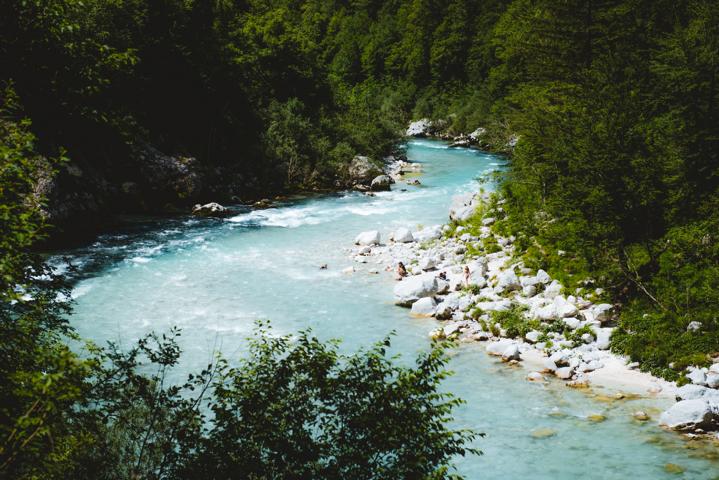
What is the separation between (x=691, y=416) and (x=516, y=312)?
19.4 ft

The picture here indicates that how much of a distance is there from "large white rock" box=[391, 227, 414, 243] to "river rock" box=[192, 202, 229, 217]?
10012 mm

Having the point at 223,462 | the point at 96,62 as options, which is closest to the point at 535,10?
the point at 96,62

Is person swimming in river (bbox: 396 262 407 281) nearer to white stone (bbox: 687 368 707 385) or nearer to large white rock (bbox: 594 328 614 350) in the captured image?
large white rock (bbox: 594 328 614 350)

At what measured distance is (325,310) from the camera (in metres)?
17.5

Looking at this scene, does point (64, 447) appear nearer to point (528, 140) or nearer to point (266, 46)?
point (528, 140)

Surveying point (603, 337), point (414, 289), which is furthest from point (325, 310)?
point (603, 337)

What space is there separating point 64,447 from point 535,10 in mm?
29381

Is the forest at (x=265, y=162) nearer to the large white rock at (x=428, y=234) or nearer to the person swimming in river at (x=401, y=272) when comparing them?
the large white rock at (x=428, y=234)

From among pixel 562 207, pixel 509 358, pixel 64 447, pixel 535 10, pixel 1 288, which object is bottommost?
pixel 509 358

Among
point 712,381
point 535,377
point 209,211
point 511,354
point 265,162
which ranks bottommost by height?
point 535,377

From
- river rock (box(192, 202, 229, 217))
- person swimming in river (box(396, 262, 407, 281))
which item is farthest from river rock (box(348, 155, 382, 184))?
person swimming in river (box(396, 262, 407, 281))

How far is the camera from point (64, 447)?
17.9ft

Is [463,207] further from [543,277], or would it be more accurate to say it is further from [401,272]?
[543,277]

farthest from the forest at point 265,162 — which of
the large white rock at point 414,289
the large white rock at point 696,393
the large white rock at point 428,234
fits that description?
the large white rock at point 414,289
